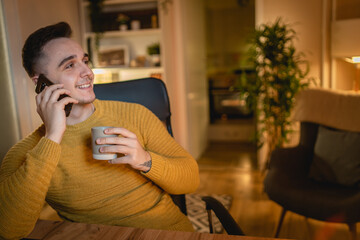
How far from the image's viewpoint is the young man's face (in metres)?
1.20

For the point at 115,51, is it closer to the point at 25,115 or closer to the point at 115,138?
the point at 25,115

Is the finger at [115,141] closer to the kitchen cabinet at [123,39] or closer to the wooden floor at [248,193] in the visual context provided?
the wooden floor at [248,193]

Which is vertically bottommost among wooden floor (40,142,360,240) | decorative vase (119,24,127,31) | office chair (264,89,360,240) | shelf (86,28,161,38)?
wooden floor (40,142,360,240)

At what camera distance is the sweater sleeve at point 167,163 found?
1.13 meters

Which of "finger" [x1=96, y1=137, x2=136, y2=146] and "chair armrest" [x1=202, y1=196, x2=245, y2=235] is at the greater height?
"finger" [x1=96, y1=137, x2=136, y2=146]

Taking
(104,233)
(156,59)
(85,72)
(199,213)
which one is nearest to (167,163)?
(104,233)

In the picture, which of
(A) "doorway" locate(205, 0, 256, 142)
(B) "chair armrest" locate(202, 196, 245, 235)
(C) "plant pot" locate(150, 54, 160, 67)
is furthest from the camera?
(A) "doorway" locate(205, 0, 256, 142)

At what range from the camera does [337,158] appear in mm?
2113

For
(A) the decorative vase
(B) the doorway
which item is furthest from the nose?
(B) the doorway

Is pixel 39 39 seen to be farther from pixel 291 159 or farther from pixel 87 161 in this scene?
pixel 291 159

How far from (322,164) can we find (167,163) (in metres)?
1.39

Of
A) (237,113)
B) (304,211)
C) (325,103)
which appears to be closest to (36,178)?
(304,211)

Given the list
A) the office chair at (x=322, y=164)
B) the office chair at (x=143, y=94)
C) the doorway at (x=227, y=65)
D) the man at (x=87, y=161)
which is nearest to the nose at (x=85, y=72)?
the man at (x=87, y=161)

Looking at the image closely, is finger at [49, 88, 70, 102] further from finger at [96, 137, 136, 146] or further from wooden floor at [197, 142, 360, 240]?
wooden floor at [197, 142, 360, 240]
